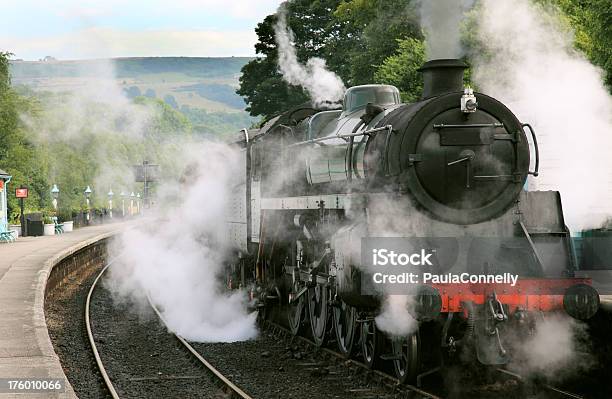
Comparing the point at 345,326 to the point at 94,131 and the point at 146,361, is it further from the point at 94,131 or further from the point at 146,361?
the point at 94,131

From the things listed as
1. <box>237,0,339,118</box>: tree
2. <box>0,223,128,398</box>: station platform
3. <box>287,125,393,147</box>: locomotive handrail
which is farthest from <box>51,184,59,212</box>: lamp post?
<box>287,125,393,147</box>: locomotive handrail

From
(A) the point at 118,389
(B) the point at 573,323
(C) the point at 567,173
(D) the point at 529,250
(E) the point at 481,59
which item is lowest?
(A) the point at 118,389

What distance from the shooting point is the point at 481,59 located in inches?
856

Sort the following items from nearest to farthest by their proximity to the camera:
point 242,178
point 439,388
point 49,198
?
point 439,388 → point 242,178 → point 49,198

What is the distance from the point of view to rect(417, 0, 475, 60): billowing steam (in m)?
11.2

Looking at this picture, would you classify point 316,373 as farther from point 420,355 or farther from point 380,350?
point 420,355

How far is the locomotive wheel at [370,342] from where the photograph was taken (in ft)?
33.5

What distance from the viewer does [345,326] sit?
38.0 ft

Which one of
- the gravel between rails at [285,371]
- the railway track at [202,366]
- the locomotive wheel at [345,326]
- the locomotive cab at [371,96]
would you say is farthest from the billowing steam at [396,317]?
the locomotive cab at [371,96]

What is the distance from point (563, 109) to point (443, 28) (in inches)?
103

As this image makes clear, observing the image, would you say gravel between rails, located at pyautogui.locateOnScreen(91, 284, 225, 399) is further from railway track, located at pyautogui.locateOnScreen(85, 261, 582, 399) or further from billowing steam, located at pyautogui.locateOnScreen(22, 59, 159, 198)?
billowing steam, located at pyautogui.locateOnScreen(22, 59, 159, 198)

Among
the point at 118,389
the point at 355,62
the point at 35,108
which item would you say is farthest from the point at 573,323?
the point at 35,108

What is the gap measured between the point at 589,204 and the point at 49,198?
4412 cm

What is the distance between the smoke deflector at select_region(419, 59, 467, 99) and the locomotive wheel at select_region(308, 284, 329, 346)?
3269mm
